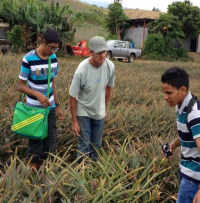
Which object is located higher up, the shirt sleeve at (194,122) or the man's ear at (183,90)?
the man's ear at (183,90)

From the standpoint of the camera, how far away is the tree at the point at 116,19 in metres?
35.0

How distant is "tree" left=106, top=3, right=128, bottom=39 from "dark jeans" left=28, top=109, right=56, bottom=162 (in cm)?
3288

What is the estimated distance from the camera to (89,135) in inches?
144

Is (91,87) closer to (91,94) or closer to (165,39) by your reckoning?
(91,94)

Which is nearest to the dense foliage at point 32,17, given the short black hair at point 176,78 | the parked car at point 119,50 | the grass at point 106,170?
the parked car at point 119,50

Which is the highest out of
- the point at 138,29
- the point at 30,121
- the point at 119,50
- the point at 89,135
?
the point at 138,29

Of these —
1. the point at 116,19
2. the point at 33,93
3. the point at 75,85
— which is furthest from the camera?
the point at 116,19

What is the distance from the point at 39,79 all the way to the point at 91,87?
0.57 m

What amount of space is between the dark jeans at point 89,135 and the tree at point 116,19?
32.7 meters

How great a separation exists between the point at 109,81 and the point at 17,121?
115cm

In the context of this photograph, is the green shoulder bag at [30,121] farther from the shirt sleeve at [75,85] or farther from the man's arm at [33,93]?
the shirt sleeve at [75,85]

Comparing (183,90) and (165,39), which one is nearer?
(183,90)

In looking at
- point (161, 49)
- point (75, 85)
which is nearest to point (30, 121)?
point (75, 85)

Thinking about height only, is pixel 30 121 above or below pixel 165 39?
below
